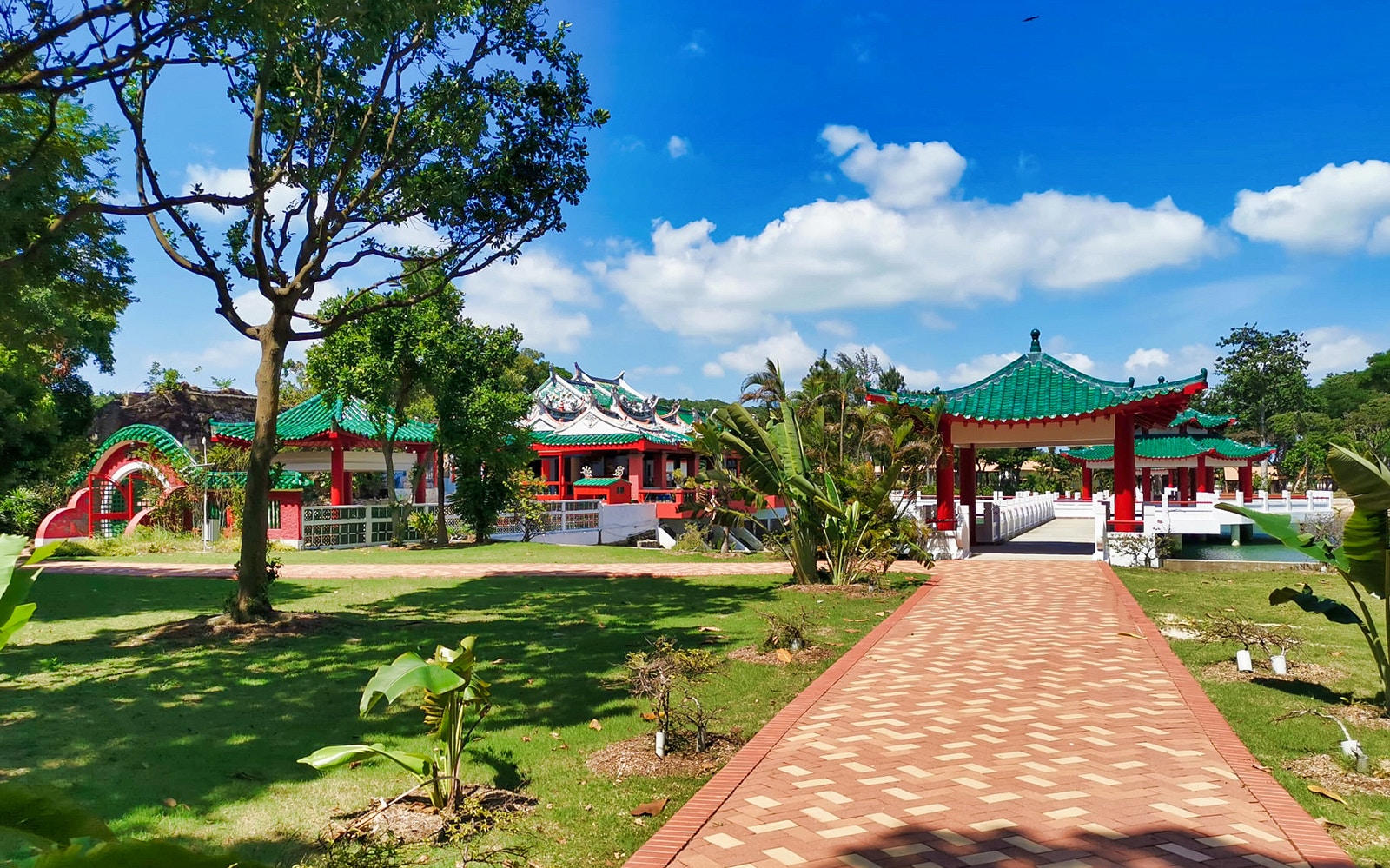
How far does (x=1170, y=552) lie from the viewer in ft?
61.6

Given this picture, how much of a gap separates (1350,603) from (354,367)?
19.8 meters

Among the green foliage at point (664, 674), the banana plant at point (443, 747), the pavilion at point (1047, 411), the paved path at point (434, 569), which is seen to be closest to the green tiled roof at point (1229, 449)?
the pavilion at point (1047, 411)

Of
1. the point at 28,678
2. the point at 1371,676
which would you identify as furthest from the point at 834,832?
the point at 28,678

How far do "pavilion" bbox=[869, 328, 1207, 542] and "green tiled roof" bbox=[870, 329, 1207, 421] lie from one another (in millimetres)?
18

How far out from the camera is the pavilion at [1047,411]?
17969 millimetres

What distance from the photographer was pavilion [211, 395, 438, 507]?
2336cm

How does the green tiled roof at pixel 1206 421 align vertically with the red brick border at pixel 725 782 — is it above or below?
above

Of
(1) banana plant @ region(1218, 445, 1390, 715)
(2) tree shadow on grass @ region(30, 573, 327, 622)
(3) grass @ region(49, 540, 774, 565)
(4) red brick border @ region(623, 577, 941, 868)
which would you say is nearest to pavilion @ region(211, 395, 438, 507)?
(3) grass @ region(49, 540, 774, 565)

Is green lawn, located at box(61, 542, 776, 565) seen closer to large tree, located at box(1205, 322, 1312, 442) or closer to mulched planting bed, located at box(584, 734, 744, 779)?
mulched planting bed, located at box(584, 734, 744, 779)

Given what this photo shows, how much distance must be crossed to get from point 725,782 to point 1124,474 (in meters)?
16.1

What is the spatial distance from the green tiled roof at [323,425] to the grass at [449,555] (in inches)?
132

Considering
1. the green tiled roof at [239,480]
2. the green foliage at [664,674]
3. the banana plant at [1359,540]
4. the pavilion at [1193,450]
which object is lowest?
the green foliage at [664,674]

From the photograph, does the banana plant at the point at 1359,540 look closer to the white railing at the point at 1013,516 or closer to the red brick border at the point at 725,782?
the red brick border at the point at 725,782

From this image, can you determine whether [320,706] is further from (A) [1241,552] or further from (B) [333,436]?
(A) [1241,552]
